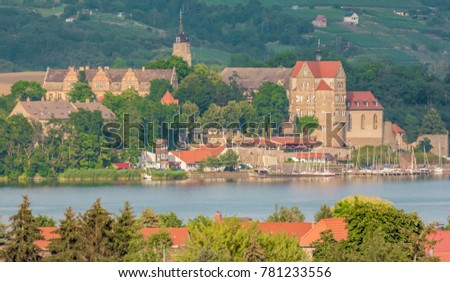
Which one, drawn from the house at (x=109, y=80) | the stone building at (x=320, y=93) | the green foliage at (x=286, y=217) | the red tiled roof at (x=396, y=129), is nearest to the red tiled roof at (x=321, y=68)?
the stone building at (x=320, y=93)

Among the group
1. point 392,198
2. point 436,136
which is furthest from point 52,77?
point 392,198

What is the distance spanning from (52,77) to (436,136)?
20156 millimetres

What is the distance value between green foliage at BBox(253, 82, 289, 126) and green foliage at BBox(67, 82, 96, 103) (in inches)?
315

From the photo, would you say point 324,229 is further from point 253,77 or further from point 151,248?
point 253,77

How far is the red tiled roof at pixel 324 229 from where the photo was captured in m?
35.0

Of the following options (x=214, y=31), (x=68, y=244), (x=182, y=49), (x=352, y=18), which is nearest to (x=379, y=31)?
(x=352, y=18)

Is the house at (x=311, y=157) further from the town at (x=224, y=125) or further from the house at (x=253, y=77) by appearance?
the house at (x=253, y=77)

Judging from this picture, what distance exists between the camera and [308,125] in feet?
301

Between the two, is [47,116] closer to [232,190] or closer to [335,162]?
[335,162]

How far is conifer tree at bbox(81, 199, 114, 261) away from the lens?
29750mm

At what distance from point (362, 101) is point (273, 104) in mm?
4319

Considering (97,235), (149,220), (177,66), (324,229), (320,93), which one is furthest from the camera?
(177,66)

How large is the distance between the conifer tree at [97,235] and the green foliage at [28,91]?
220ft

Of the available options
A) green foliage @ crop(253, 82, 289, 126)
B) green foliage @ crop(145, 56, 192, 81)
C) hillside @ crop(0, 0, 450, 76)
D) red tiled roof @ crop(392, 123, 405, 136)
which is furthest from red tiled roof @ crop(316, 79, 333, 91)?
hillside @ crop(0, 0, 450, 76)
